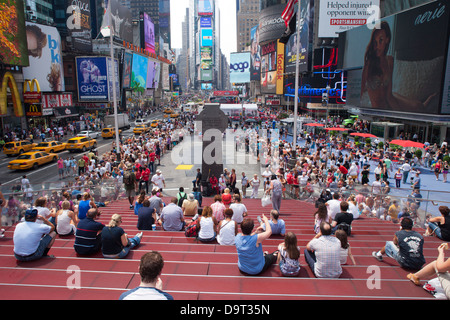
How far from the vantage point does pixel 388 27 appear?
35031 millimetres

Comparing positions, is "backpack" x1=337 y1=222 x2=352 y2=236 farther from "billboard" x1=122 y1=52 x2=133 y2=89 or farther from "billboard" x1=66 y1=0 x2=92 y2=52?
"billboard" x1=122 y1=52 x2=133 y2=89

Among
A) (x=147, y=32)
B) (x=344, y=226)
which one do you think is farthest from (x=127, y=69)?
(x=344, y=226)

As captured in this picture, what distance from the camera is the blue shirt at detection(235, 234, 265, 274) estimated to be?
16.4 feet

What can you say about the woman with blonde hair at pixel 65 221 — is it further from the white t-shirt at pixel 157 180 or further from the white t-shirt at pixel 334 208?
the white t-shirt at pixel 157 180

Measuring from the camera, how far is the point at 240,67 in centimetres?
13125

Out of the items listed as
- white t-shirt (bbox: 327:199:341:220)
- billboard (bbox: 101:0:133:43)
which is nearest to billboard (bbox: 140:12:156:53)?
billboard (bbox: 101:0:133:43)

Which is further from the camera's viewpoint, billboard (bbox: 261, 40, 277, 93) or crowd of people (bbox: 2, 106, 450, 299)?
billboard (bbox: 261, 40, 277, 93)

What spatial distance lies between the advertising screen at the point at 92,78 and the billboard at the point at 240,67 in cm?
8276

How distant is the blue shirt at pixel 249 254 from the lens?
501 centimetres

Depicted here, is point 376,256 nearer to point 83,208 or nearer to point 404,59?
point 83,208

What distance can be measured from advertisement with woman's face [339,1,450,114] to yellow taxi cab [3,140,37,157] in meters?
37.0

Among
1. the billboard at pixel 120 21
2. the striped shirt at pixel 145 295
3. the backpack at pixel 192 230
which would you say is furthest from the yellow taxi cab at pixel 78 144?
the billboard at pixel 120 21

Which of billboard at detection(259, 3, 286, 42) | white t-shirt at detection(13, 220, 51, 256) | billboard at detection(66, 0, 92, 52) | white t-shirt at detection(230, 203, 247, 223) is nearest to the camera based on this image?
white t-shirt at detection(13, 220, 51, 256)

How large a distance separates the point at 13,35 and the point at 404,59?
4224 cm
